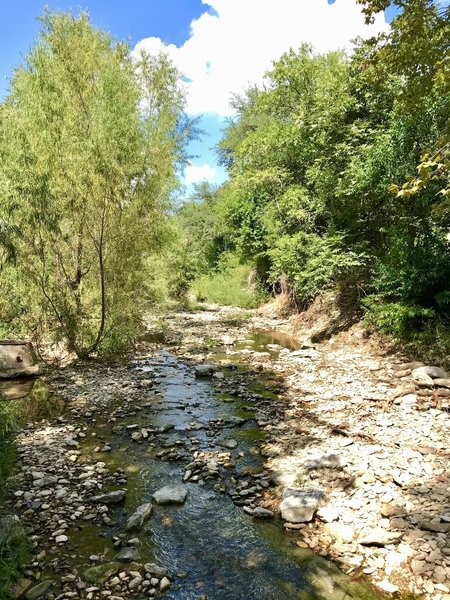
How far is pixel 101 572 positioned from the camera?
374cm

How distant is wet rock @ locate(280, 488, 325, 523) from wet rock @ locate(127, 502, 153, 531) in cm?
155

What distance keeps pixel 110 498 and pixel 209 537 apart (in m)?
1.36

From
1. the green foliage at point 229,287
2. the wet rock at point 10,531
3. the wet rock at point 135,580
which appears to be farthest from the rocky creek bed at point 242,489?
the green foliage at point 229,287

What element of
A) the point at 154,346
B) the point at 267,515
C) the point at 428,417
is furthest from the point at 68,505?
the point at 154,346

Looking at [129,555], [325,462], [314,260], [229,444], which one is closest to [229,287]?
[314,260]

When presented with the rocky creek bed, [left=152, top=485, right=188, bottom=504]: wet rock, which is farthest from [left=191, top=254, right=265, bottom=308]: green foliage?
[left=152, top=485, right=188, bottom=504]: wet rock

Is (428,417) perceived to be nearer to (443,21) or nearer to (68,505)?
(68,505)

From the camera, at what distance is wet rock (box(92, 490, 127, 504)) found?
4.86m

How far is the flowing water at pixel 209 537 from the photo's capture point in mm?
3623

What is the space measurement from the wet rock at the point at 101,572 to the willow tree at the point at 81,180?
22.7 ft

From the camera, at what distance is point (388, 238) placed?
11812 mm

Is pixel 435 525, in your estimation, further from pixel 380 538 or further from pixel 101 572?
pixel 101 572

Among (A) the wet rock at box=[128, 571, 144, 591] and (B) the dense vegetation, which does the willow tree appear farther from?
(A) the wet rock at box=[128, 571, 144, 591]

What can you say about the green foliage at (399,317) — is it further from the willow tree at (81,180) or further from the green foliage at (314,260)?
the willow tree at (81,180)
